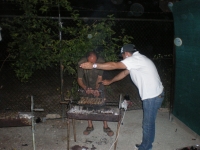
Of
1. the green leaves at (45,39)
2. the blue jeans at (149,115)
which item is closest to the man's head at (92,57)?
the green leaves at (45,39)

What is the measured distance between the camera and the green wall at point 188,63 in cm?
433

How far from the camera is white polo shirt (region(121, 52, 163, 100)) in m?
3.55

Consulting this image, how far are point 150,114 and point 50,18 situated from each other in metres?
3.40

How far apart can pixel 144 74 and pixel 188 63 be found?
1.72 meters

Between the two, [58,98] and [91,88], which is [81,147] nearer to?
[91,88]

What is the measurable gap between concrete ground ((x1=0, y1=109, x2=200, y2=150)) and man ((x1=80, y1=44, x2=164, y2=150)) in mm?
773

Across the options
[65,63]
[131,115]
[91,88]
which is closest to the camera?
[91,88]

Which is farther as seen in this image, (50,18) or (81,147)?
(50,18)

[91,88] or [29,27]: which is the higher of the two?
[29,27]

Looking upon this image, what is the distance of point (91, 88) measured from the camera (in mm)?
4875

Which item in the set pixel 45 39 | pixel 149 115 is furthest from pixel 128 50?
pixel 45 39

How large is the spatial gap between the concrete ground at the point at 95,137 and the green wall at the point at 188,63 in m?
0.36

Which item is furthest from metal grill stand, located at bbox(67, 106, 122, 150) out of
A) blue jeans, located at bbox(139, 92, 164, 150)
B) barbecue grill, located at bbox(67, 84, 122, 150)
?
blue jeans, located at bbox(139, 92, 164, 150)

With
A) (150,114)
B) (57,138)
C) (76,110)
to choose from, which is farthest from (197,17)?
(57,138)
